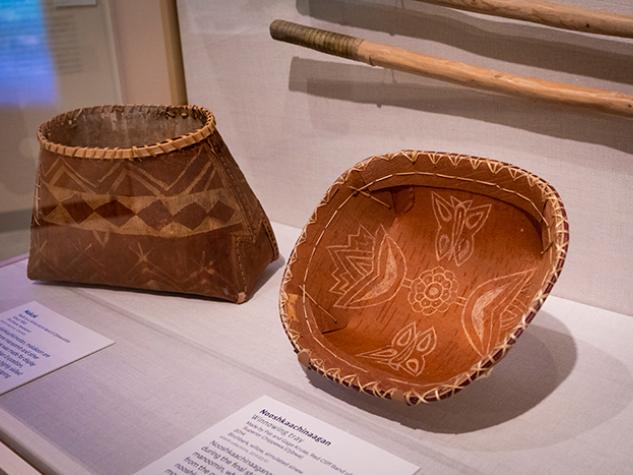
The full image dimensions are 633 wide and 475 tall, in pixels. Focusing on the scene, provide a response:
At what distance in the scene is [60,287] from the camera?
1.38 m

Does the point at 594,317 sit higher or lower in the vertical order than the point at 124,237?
lower

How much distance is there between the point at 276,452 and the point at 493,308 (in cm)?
39

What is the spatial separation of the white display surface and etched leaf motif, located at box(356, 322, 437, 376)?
6 cm

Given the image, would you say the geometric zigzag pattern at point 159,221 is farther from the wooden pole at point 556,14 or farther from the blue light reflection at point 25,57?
the wooden pole at point 556,14

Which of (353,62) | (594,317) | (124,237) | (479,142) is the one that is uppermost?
(353,62)

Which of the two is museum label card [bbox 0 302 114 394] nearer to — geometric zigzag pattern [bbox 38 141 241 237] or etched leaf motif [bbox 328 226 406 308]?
geometric zigzag pattern [bbox 38 141 241 237]

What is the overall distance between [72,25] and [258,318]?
718mm

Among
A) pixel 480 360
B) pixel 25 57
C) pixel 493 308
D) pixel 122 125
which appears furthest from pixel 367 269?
pixel 25 57

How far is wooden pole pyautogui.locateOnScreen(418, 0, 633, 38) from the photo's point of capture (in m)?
1.04

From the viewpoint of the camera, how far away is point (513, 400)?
102 cm

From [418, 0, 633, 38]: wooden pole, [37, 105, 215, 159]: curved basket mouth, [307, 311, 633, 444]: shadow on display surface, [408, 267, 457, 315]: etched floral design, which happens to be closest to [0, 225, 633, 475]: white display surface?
[307, 311, 633, 444]: shadow on display surface

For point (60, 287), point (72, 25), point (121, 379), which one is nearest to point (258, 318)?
point (121, 379)

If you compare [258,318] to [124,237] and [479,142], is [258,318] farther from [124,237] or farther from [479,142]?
[479,142]

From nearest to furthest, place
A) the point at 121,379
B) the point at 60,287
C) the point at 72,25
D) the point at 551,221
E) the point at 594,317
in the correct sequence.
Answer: the point at 551,221
the point at 121,379
the point at 594,317
the point at 60,287
the point at 72,25
